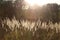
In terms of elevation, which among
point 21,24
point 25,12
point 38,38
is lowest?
point 38,38

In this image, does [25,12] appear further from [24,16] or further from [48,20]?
[48,20]

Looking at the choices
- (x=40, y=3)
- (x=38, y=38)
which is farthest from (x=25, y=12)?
(x=38, y=38)

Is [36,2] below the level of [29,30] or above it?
above

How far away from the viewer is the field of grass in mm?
1796

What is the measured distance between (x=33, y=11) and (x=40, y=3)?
0.11 meters

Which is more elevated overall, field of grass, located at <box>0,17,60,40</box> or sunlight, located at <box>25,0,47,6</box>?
sunlight, located at <box>25,0,47,6</box>

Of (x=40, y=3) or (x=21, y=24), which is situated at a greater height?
(x=40, y=3)

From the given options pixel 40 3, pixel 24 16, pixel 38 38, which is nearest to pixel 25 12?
pixel 24 16

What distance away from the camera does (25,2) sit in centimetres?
188

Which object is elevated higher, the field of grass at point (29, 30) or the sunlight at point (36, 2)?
the sunlight at point (36, 2)

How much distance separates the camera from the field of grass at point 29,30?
1.80 m

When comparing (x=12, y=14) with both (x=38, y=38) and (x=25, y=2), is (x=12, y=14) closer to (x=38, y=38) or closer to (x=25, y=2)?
(x=25, y=2)

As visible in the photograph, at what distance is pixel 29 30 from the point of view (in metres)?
1.81

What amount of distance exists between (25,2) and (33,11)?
132 millimetres
